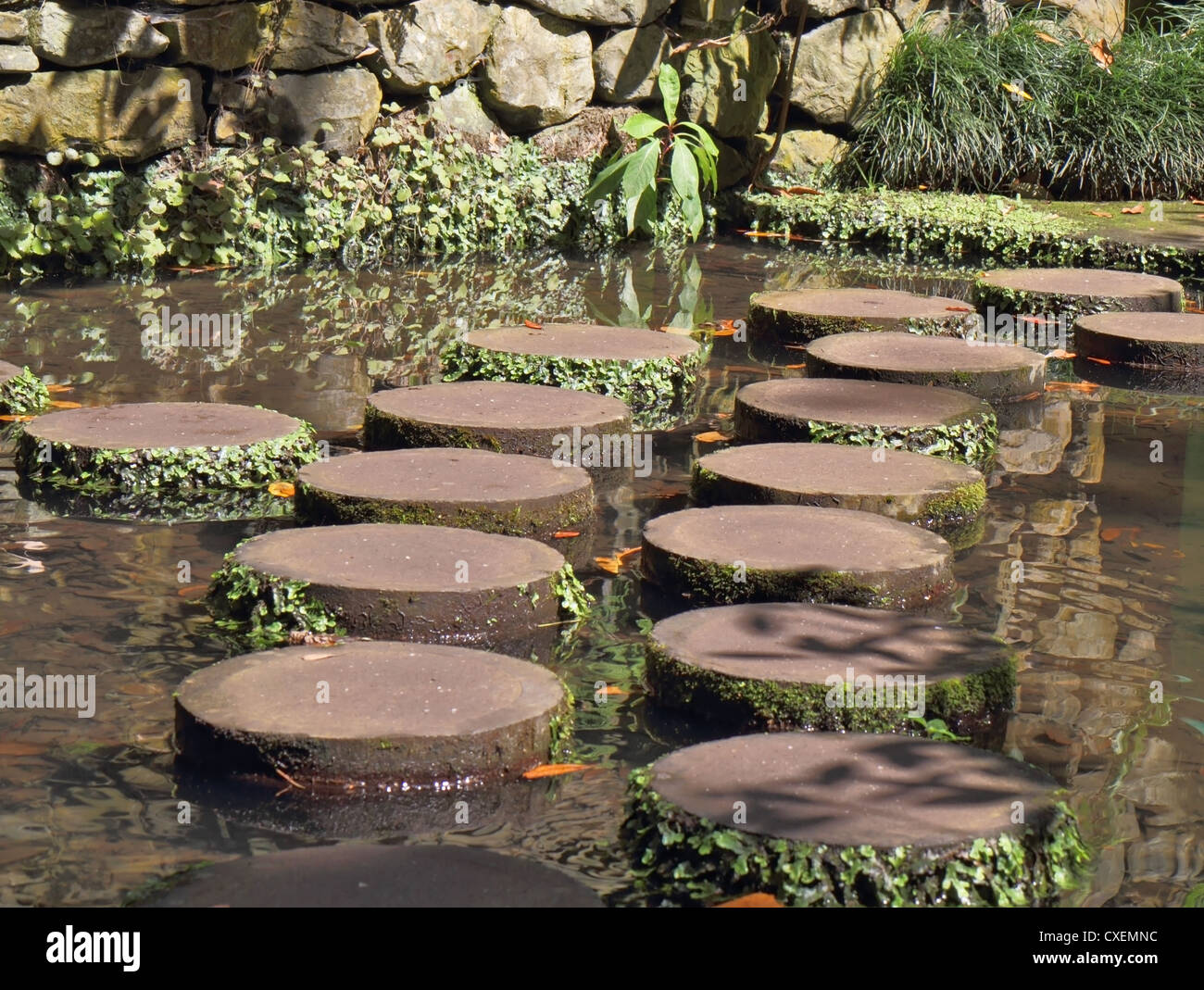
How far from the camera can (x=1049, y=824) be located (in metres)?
2.74

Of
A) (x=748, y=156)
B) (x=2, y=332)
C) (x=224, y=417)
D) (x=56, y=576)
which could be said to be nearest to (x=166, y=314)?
(x=2, y=332)

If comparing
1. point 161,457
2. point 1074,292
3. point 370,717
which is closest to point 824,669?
point 370,717

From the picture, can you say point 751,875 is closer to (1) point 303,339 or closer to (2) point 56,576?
(2) point 56,576

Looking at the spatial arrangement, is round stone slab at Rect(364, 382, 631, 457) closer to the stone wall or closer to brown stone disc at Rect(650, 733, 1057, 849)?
brown stone disc at Rect(650, 733, 1057, 849)

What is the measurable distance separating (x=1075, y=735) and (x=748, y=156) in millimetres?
8568

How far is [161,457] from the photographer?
4961mm

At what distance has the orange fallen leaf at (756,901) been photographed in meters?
2.62

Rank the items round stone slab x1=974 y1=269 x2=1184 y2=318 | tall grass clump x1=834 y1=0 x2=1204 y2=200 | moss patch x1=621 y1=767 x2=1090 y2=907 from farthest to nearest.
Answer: tall grass clump x1=834 y1=0 x2=1204 y2=200 < round stone slab x1=974 y1=269 x2=1184 y2=318 < moss patch x1=621 y1=767 x2=1090 y2=907

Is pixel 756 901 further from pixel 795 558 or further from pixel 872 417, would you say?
pixel 872 417

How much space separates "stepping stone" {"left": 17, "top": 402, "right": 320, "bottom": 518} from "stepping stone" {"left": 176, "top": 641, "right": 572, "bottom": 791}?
171cm

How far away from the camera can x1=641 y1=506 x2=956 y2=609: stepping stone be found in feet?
12.9

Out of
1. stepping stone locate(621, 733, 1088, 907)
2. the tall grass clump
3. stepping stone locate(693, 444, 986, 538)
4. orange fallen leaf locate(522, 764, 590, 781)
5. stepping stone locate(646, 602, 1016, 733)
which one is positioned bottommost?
orange fallen leaf locate(522, 764, 590, 781)

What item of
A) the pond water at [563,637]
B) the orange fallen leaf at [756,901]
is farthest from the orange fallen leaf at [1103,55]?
the orange fallen leaf at [756,901]

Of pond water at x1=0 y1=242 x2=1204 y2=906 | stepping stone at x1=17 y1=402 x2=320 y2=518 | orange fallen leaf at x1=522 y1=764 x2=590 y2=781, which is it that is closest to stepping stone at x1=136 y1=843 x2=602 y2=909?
pond water at x1=0 y1=242 x2=1204 y2=906
